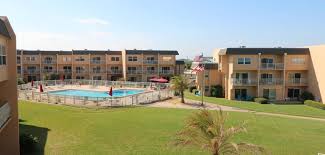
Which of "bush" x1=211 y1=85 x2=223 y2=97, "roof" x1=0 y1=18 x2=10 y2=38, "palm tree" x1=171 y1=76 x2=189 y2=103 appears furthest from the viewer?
"bush" x1=211 y1=85 x2=223 y2=97

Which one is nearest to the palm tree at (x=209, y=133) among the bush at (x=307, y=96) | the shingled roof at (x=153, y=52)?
the bush at (x=307, y=96)

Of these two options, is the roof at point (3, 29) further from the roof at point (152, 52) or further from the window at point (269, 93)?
the roof at point (152, 52)

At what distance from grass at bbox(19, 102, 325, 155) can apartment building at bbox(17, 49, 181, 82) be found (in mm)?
34162

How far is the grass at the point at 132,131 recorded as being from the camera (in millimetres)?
17734

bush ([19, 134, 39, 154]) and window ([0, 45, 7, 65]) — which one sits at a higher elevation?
window ([0, 45, 7, 65])

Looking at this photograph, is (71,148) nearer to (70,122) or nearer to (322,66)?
(70,122)

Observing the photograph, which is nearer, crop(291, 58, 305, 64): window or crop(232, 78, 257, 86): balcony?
crop(232, 78, 257, 86): balcony

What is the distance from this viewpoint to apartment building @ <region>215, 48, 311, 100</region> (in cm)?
4403

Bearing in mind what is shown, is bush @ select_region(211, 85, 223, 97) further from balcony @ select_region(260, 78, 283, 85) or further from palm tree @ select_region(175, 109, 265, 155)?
palm tree @ select_region(175, 109, 265, 155)

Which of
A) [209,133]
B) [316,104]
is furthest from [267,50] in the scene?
[209,133]

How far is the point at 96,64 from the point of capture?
67062 mm

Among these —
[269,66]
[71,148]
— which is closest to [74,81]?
[269,66]

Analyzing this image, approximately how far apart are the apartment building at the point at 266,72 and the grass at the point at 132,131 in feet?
51.7

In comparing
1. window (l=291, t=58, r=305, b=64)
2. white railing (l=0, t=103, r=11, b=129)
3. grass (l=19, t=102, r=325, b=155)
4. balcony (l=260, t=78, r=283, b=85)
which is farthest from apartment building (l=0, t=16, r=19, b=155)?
window (l=291, t=58, r=305, b=64)
